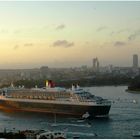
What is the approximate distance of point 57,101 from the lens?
9.81m

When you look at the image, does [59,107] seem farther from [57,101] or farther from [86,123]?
[86,123]

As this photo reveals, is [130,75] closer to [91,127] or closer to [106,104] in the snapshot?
[106,104]

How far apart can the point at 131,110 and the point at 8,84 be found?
171 inches

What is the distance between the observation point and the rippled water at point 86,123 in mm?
6934

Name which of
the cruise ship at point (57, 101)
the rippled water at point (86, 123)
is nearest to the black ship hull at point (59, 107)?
the cruise ship at point (57, 101)

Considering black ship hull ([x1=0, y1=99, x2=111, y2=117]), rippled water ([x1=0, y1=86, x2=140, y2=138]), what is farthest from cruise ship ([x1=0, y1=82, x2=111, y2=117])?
rippled water ([x1=0, y1=86, x2=140, y2=138])

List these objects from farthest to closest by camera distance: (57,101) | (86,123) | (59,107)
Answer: (57,101) < (59,107) < (86,123)

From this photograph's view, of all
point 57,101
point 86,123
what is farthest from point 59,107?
point 86,123

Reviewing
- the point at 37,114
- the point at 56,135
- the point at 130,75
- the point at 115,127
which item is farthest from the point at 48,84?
the point at 130,75

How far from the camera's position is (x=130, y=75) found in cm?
1727

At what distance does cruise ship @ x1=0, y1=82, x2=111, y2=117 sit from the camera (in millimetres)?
9055

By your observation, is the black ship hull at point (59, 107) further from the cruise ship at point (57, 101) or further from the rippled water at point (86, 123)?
the rippled water at point (86, 123)

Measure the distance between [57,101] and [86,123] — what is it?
172 centimetres

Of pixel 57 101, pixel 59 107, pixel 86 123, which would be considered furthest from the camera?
pixel 57 101
